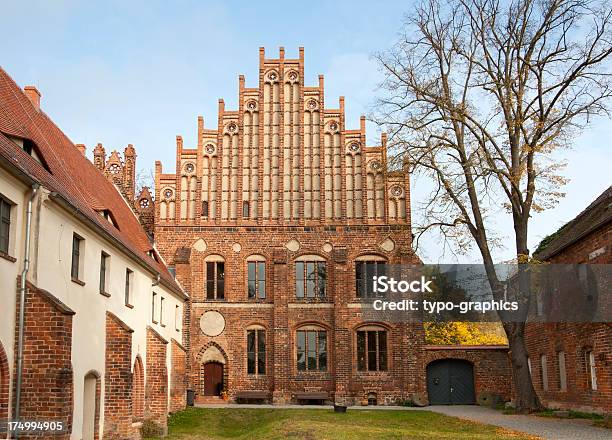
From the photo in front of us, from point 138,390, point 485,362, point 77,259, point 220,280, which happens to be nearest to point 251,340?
point 220,280

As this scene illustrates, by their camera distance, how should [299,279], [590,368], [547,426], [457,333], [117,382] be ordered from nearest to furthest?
[117,382] < [547,426] < [590,368] < [299,279] < [457,333]

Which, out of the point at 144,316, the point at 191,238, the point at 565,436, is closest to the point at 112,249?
the point at 144,316

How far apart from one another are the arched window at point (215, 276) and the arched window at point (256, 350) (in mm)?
2088

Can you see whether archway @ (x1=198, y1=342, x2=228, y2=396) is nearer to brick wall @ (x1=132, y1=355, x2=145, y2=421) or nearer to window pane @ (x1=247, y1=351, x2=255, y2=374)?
window pane @ (x1=247, y1=351, x2=255, y2=374)

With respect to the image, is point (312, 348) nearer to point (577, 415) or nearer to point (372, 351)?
point (372, 351)

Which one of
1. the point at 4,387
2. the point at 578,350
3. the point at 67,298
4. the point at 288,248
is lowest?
the point at 4,387

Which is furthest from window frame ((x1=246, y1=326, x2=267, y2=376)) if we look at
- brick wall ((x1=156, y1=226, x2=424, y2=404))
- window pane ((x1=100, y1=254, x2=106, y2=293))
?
window pane ((x1=100, y1=254, x2=106, y2=293))

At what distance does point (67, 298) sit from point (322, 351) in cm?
1840

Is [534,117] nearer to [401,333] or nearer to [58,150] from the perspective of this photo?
[401,333]

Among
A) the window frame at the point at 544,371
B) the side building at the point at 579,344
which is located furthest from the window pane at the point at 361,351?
the window frame at the point at 544,371

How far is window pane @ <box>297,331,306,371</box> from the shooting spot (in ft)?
106

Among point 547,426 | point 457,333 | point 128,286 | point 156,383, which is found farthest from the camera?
point 457,333

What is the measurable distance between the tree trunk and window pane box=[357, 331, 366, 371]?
8117mm

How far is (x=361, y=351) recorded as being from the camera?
32.4m
